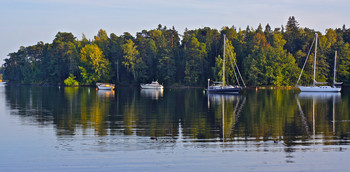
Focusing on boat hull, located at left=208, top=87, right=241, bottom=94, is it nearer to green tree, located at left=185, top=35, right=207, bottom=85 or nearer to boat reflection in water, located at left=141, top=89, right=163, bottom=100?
boat reflection in water, located at left=141, top=89, right=163, bottom=100

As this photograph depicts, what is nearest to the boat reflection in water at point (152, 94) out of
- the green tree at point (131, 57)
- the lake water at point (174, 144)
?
the lake water at point (174, 144)

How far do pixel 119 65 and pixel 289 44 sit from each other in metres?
68.0

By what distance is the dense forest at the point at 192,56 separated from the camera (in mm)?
140250

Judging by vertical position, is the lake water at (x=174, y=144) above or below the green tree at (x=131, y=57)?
below

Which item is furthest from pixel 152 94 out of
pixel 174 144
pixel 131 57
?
pixel 174 144

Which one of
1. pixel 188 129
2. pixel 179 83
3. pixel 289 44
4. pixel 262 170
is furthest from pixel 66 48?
pixel 262 170

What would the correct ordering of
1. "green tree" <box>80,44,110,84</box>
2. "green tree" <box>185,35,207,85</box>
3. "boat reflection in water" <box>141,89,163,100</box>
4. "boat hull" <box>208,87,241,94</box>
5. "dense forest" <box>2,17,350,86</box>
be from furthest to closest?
"green tree" <box>80,44,110,84</box>
"green tree" <box>185,35,207,85</box>
"dense forest" <box>2,17,350,86</box>
"boat hull" <box>208,87,241,94</box>
"boat reflection in water" <box>141,89,163,100</box>

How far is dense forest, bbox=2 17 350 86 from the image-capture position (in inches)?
5522

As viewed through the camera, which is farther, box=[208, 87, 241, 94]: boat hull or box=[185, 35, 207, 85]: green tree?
box=[185, 35, 207, 85]: green tree

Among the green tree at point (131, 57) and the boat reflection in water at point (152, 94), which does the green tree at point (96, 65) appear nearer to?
the green tree at point (131, 57)

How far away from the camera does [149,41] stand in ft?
540

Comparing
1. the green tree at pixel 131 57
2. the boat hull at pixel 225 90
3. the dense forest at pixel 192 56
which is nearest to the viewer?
the boat hull at pixel 225 90

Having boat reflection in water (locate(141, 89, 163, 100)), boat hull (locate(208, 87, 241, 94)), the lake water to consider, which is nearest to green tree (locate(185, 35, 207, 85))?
boat reflection in water (locate(141, 89, 163, 100))

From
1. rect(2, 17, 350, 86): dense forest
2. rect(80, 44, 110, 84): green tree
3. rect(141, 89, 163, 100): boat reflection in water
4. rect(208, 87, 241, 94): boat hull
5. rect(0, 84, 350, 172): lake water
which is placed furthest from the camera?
rect(80, 44, 110, 84): green tree
